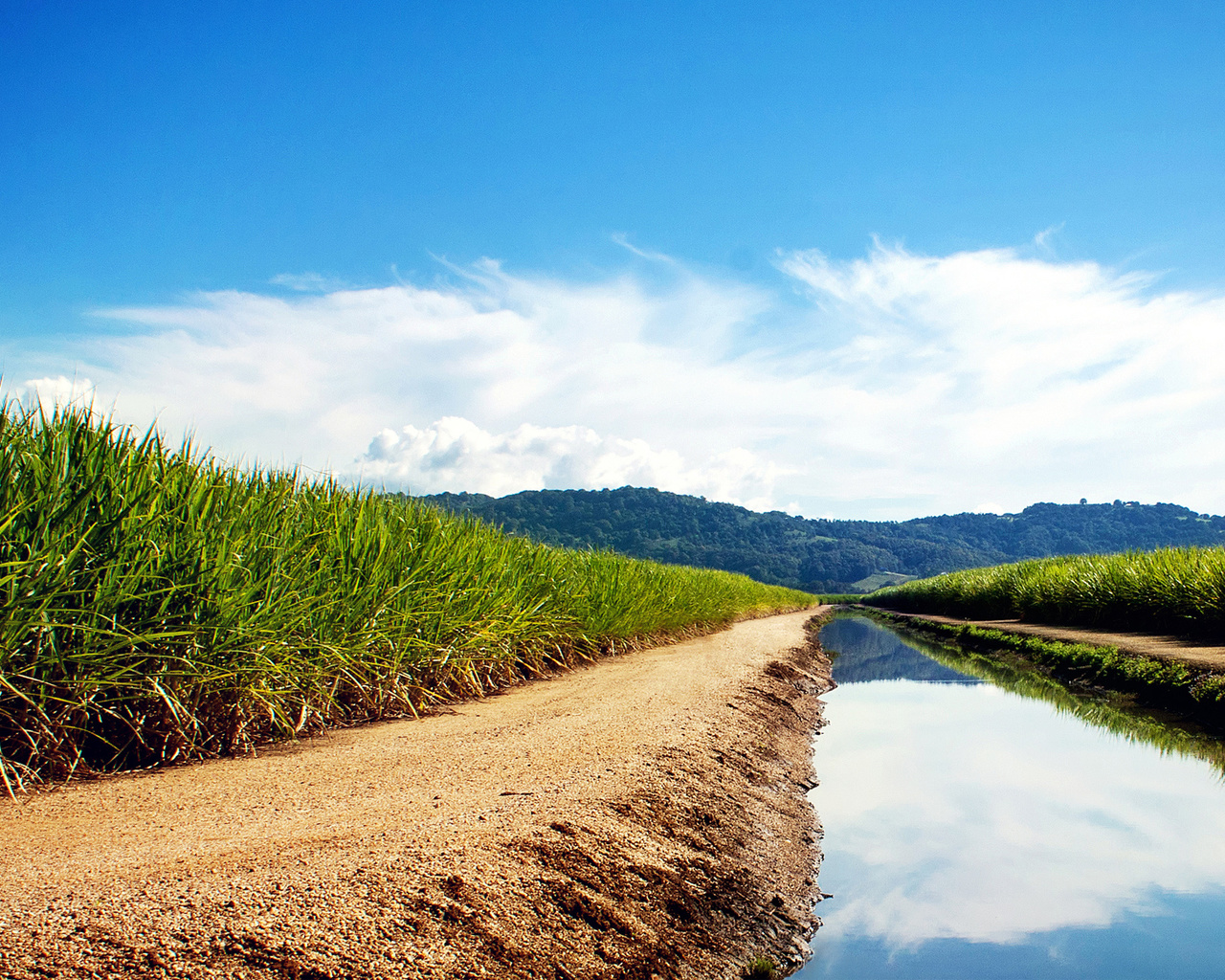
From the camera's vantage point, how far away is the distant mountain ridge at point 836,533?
65.9 m

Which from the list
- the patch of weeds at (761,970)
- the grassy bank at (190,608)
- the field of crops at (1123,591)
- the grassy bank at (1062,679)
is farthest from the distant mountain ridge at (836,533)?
the patch of weeds at (761,970)

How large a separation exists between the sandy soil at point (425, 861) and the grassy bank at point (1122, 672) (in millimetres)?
4373

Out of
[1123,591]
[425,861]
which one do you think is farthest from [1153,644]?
[425,861]

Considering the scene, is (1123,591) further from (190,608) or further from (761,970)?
(190,608)

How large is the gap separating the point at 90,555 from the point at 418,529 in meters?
2.51

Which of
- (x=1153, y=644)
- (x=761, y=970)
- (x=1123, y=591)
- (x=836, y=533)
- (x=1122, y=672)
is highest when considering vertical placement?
(x=836, y=533)

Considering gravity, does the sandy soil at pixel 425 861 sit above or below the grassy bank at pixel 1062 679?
above

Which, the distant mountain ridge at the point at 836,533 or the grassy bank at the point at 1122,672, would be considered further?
the distant mountain ridge at the point at 836,533

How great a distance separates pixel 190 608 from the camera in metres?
2.95

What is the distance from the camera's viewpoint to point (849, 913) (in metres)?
2.79

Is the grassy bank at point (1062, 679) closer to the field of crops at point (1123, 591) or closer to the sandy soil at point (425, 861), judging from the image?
the field of crops at point (1123, 591)

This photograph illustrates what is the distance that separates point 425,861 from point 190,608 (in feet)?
5.40

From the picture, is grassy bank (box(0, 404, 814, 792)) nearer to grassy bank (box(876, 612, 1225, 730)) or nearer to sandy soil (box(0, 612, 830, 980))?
sandy soil (box(0, 612, 830, 980))

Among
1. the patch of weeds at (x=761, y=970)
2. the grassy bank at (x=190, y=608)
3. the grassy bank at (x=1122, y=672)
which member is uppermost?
the grassy bank at (x=190, y=608)
